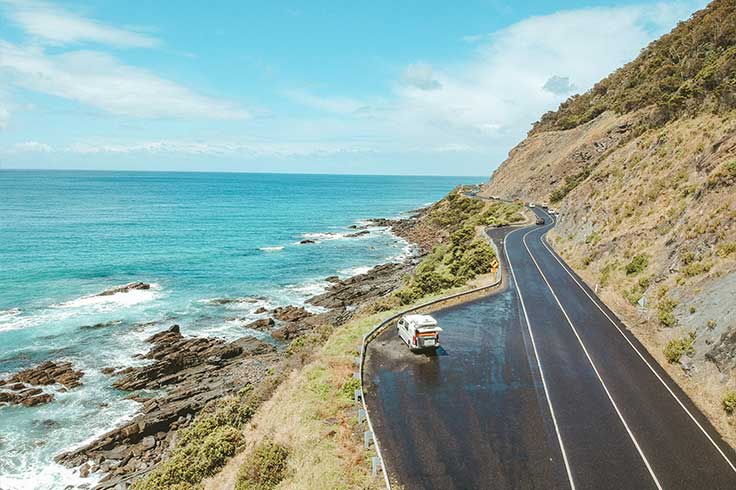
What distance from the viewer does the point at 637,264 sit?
105ft

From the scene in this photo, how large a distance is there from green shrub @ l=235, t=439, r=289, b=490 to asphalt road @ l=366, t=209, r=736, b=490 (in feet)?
12.2

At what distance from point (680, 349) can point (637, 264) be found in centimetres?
1181

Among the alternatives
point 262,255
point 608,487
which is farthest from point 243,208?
point 608,487

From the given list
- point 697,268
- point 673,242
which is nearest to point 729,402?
point 697,268

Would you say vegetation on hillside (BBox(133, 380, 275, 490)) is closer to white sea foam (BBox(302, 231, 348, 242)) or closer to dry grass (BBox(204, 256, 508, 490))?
dry grass (BBox(204, 256, 508, 490))

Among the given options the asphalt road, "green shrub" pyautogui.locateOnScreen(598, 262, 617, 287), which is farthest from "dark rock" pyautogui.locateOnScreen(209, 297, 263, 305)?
"green shrub" pyautogui.locateOnScreen(598, 262, 617, 287)

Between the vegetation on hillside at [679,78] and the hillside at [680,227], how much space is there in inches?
8.8

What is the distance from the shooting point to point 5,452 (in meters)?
24.7

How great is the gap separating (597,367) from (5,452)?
1302 inches

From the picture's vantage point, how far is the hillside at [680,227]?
20744mm

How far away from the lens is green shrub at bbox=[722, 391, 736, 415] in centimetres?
1695

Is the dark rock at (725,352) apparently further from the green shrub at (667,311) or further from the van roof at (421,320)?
the van roof at (421,320)

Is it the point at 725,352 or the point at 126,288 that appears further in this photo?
the point at 126,288

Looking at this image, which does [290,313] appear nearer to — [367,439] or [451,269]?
[451,269]
